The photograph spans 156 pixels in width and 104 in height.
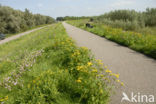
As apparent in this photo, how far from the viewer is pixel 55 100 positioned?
7.79ft

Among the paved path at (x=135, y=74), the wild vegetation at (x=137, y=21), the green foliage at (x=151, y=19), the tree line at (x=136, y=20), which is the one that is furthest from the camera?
the green foliage at (x=151, y=19)

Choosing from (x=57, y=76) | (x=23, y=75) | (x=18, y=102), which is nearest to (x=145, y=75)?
(x=57, y=76)

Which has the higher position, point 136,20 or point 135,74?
point 136,20

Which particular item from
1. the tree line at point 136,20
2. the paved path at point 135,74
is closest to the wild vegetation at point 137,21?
the tree line at point 136,20

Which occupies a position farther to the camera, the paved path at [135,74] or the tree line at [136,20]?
the tree line at [136,20]

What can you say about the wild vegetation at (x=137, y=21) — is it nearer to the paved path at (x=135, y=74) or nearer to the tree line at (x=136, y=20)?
the tree line at (x=136, y=20)

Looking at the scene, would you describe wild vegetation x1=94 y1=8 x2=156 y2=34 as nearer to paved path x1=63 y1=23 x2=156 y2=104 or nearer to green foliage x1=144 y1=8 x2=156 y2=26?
green foliage x1=144 y1=8 x2=156 y2=26

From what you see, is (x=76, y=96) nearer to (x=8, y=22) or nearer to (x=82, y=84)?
(x=82, y=84)

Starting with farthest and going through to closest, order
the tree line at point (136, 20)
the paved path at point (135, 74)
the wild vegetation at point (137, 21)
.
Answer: the tree line at point (136, 20) < the wild vegetation at point (137, 21) < the paved path at point (135, 74)

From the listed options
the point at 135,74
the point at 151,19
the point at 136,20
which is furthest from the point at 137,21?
the point at 135,74

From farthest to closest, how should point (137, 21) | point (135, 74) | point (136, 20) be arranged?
point (136, 20)
point (137, 21)
point (135, 74)

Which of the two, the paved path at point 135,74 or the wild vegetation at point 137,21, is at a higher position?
the wild vegetation at point 137,21

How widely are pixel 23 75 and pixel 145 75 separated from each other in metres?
4.36

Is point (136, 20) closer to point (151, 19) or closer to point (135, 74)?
point (151, 19)
